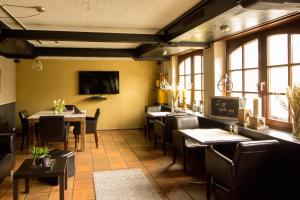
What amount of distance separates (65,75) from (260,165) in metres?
6.89

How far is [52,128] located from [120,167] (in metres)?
1.64

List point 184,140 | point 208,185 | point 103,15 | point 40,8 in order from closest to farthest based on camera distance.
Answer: point 208,185 → point 40,8 → point 103,15 → point 184,140

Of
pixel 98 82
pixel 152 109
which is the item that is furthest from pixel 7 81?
pixel 152 109

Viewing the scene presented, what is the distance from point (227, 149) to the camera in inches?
176

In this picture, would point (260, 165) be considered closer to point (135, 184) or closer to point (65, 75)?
point (135, 184)

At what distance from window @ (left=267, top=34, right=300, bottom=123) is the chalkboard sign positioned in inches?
20.8

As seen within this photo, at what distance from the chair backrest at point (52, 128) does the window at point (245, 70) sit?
10.8ft

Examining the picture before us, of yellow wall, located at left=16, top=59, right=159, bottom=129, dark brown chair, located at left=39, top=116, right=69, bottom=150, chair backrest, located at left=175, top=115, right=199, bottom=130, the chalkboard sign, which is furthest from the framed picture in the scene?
yellow wall, located at left=16, top=59, right=159, bottom=129

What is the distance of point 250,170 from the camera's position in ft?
9.48

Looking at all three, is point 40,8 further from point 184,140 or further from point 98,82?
point 98,82

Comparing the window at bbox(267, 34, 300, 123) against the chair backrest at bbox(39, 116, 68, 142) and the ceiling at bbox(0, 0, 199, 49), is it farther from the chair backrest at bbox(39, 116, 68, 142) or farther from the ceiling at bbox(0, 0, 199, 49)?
the chair backrest at bbox(39, 116, 68, 142)

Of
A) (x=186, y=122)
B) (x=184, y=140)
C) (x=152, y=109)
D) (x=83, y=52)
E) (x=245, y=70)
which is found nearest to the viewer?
(x=184, y=140)

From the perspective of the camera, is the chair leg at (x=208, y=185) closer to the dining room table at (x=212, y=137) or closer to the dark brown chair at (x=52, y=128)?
the dining room table at (x=212, y=137)

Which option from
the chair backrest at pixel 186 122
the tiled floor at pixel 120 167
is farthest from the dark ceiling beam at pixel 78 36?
the tiled floor at pixel 120 167
